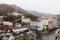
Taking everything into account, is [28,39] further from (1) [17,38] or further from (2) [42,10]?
(2) [42,10]

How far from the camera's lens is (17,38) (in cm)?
226

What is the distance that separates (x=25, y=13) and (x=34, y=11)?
0.49ft

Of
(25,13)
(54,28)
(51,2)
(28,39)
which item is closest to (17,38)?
(28,39)

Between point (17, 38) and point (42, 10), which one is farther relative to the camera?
point (42, 10)

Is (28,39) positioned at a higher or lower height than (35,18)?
lower

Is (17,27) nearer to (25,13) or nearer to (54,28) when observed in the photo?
(25,13)

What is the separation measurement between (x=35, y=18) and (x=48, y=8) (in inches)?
10.9

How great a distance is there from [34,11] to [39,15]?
11cm

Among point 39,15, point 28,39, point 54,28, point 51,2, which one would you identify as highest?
point 51,2

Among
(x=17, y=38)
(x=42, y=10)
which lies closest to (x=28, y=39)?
(x=17, y=38)

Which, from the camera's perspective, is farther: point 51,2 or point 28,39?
point 51,2

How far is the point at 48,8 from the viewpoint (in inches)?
96.5

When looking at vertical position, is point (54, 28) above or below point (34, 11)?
below

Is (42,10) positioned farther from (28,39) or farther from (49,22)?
(28,39)
